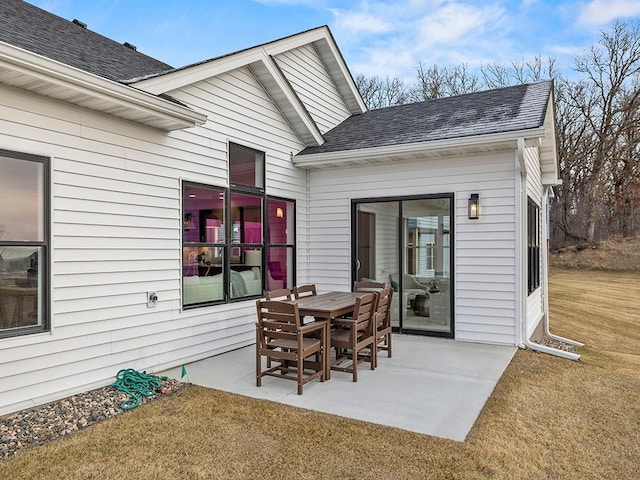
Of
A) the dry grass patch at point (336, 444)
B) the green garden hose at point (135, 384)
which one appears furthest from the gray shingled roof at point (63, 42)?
the dry grass patch at point (336, 444)

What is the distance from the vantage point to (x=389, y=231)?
6977mm

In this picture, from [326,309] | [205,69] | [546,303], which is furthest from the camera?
[546,303]

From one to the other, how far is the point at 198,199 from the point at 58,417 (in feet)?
9.15

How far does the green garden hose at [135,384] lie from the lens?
13.2 ft

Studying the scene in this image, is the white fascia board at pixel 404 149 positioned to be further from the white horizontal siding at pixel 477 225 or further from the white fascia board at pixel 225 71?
the white fascia board at pixel 225 71

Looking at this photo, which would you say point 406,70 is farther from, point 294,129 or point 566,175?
point 294,129

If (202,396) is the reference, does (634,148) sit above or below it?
above

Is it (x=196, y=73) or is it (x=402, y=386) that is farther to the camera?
(x=196, y=73)

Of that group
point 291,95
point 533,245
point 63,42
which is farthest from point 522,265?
point 63,42

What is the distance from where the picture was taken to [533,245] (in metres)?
7.76

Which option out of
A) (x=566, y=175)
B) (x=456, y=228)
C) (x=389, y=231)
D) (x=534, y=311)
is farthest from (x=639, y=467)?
(x=566, y=175)

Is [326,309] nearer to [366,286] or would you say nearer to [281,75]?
[366,286]

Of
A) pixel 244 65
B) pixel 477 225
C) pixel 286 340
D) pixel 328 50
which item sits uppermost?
pixel 328 50

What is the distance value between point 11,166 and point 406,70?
23527 millimetres
